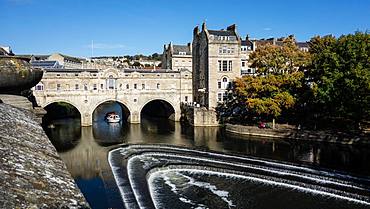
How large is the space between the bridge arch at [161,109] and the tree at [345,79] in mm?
24974

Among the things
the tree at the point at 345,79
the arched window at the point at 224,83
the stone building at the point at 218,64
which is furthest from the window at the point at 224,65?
the tree at the point at 345,79

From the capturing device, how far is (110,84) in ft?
184

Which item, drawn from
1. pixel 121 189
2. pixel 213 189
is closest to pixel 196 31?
pixel 213 189

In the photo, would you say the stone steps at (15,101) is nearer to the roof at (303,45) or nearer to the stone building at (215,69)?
the stone building at (215,69)

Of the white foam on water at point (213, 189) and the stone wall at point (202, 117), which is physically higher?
the stone wall at point (202, 117)

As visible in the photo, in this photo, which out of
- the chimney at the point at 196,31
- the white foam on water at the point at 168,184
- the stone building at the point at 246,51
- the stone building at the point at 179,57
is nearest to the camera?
the white foam on water at the point at 168,184

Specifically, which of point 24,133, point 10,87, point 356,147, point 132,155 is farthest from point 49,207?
point 356,147

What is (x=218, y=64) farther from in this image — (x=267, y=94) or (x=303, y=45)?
(x=303, y=45)

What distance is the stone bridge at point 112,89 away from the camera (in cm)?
5294

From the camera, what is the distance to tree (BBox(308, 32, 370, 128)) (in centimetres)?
3649

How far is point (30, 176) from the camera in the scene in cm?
390

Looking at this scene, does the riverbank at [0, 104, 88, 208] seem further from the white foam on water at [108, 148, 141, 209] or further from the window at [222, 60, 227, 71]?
the window at [222, 60, 227, 71]

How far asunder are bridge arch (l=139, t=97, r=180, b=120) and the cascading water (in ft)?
97.7

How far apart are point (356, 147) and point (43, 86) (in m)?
41.8
